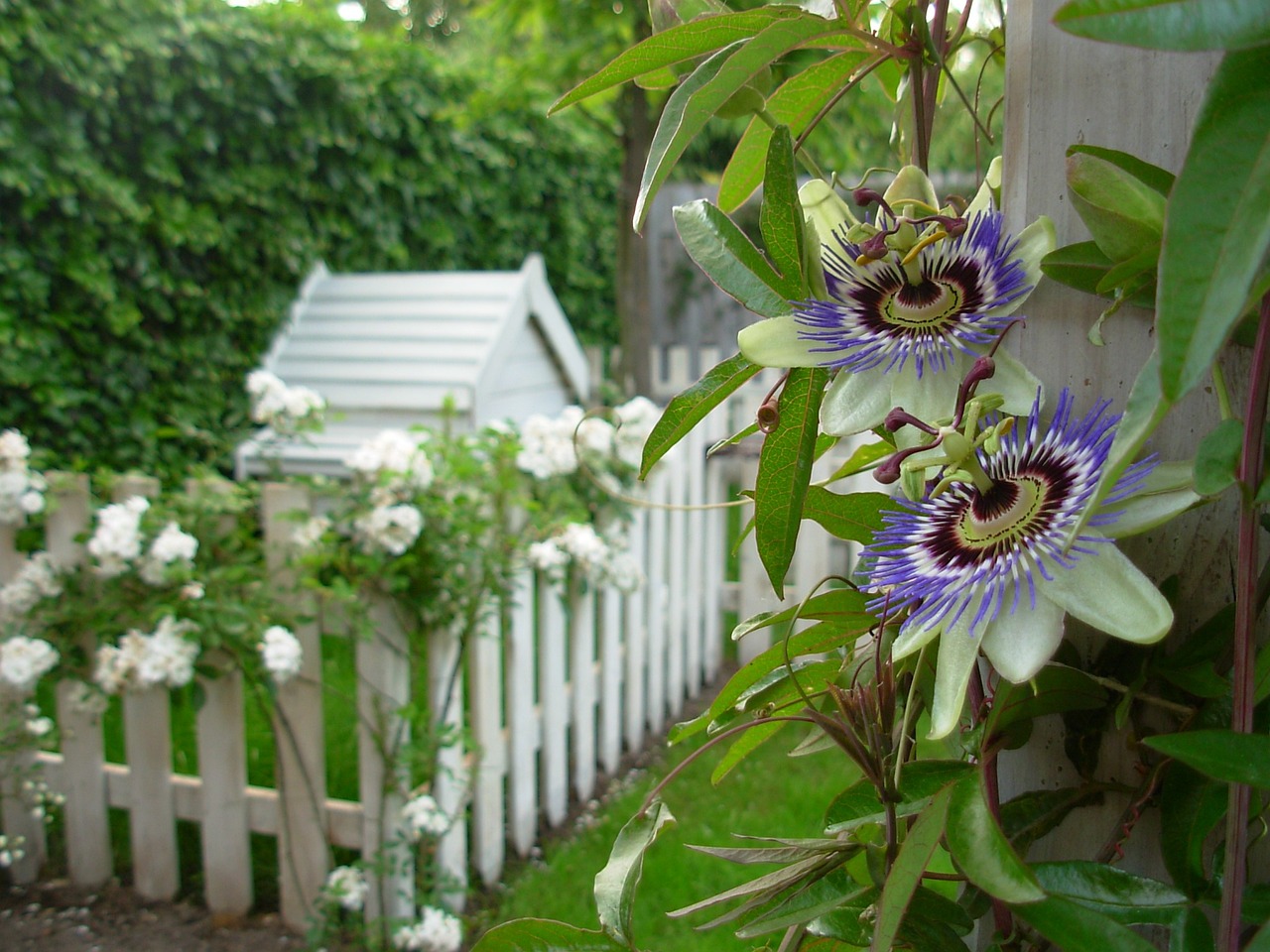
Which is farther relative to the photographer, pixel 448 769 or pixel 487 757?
pixel 487 757

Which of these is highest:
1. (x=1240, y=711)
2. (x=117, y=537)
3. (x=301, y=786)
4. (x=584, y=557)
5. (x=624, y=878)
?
(x=1240, y=711)

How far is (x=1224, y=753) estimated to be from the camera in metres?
0.40

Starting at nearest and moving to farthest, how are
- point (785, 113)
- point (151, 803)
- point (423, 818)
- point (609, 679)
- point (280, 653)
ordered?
point (785, 113) < point (280, 653) < point (423, 818) < point (151, 803) < point (609, 679)

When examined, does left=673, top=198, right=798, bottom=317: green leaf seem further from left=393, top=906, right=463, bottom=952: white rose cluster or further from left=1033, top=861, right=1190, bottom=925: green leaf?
left=393, top=906, right=463, bottom=952: white rose cluster

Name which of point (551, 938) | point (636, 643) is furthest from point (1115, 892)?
point (636, 643)

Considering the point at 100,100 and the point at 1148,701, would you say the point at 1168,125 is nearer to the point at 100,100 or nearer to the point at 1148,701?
the point at 1148,701

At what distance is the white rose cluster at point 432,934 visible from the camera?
2082 millimetres

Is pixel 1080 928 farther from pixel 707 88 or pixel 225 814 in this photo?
pixel 225 814

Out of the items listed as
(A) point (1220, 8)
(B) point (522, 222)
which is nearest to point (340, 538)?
(A) point (1220, 8)

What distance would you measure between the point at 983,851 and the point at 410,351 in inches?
149

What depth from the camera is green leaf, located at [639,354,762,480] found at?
21.0 inches

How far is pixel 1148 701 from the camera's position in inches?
20.4

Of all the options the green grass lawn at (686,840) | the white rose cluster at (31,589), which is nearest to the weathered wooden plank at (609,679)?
the green grass lawn at (686,840)

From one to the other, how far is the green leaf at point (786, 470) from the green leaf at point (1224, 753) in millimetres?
179
